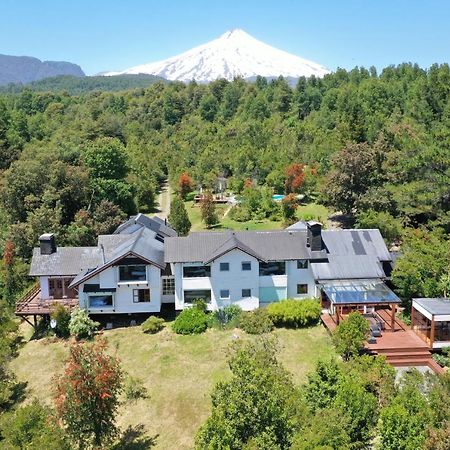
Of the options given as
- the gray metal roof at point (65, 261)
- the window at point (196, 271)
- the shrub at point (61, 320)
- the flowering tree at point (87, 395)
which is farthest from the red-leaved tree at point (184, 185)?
the flowering tree at point (87, 395)

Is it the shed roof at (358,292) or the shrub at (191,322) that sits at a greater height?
the shed roof at (358,292)

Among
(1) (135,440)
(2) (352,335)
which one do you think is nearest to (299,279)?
(2) (352,335)

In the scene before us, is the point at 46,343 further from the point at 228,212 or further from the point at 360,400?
the point at 228,212

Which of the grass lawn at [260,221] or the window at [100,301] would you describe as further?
the grass lawn at [260,221]

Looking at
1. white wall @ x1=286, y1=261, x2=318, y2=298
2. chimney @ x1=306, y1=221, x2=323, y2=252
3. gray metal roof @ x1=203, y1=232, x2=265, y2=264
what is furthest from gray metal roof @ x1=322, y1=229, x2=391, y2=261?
gray metal roof @ x1=203, y1=232, x2=265, y2=264

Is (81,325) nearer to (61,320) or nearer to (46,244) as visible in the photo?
(61,320)

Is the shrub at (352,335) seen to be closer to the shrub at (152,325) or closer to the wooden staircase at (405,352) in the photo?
the wooden staircase at (405,352)

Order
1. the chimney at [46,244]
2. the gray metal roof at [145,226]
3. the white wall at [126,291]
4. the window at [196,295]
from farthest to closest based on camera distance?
the gray metal roof at [145,226] → the chimney at [46,244] → the window at [196,295] → the white wall at [126,291]

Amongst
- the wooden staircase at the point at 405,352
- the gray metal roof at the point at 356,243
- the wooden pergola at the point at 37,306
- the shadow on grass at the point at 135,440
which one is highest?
the gray metal roof at the point at 356,243
